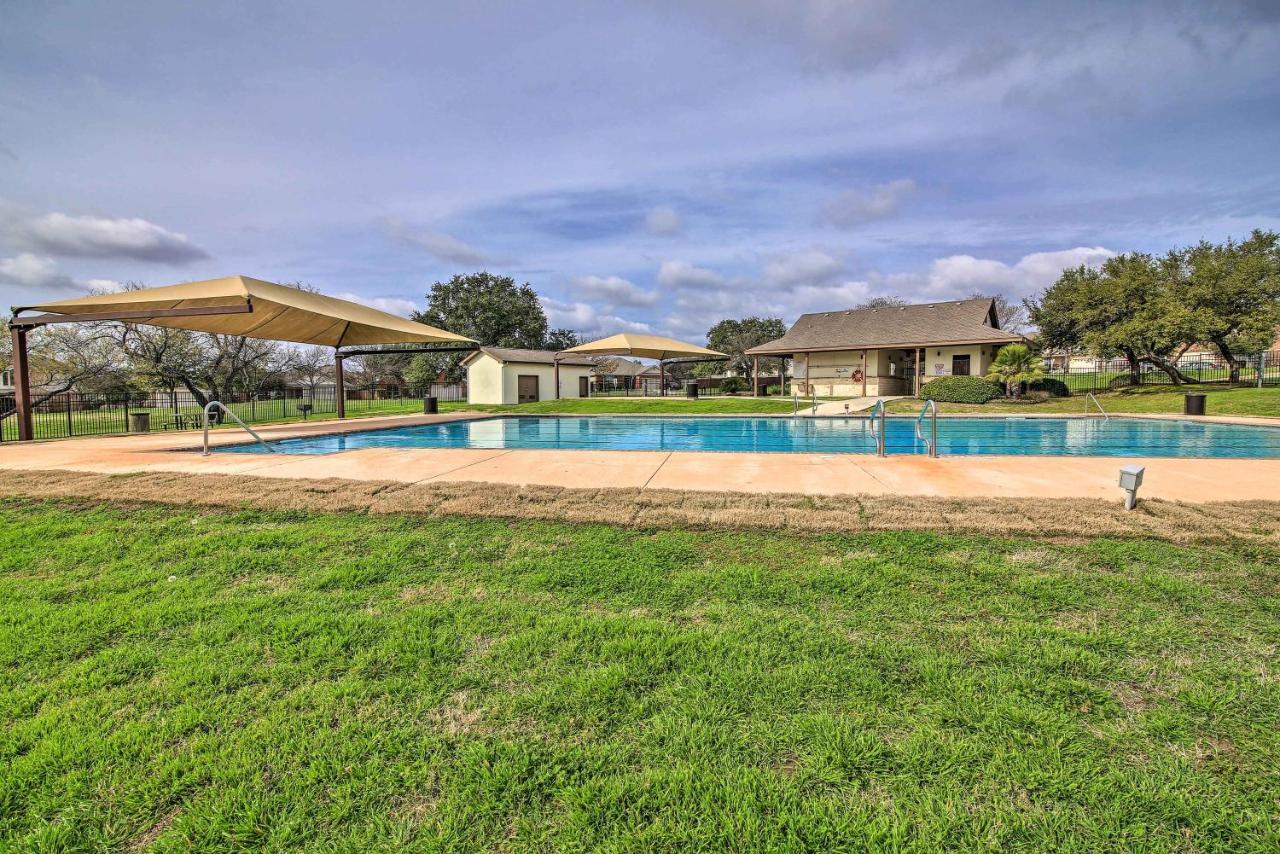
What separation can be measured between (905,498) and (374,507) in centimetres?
492

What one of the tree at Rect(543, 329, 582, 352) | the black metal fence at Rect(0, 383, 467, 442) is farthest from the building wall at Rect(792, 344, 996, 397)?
the tree at Rect(543, 329, 582, 352)

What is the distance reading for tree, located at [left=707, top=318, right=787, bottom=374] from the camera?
50.1 meters

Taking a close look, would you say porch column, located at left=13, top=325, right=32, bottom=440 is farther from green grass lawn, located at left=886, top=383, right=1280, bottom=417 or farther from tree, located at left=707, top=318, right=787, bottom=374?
tree, located at left=707, top=318, right=787, bottom=374

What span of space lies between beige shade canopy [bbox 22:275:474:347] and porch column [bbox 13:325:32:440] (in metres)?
0.79

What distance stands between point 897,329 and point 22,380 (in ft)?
103

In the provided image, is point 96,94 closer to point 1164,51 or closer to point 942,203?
point 1164,51

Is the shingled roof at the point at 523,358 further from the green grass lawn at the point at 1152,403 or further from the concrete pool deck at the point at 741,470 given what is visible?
the concrete pool deck at the point at 741,470

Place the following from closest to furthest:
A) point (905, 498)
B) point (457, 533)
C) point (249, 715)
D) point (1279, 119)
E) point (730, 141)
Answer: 1. point (249, 715)
2. point (457, 533)
3. point (905, 498)
4. point (730, 141)
5. point (1279, 119)

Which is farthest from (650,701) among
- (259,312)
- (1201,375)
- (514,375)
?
(1201,375)

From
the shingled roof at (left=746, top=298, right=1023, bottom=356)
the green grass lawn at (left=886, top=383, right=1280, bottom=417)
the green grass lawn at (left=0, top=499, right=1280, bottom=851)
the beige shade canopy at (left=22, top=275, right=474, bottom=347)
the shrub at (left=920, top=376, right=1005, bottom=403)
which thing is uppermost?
the shingled roof at (left=746, top=298, right=1023, bottom=356)

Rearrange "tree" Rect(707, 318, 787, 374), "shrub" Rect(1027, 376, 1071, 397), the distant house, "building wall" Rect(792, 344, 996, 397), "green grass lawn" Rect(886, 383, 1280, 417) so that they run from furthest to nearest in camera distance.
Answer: "tree" Rect(707, 318, 787, 374)
"building wall" Rect(792, 344, 996, 397)
the distant house
"shrub" Rect(1027, 376, 1071, 397)
"green grass lawn" Rect(886, 383, 1280, 417)

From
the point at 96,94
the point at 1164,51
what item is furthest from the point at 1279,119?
the point at 96,94

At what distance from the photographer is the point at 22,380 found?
37.9ft

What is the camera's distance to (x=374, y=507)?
190 inches
